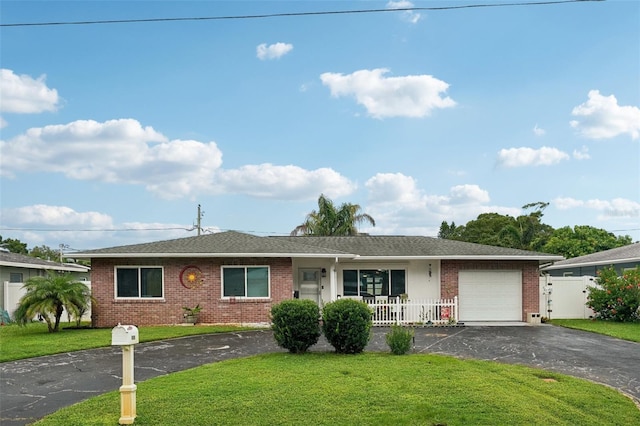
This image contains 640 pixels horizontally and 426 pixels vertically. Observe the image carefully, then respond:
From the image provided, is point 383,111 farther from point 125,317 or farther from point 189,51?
point 125,317

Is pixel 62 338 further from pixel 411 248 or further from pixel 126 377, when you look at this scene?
pixel 411 248

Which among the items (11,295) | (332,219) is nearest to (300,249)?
(11,295)

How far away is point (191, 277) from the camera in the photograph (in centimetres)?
1717

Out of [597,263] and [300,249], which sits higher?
[300,249]

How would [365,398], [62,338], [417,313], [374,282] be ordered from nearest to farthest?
1. [365,398]
2. [62,338]
3. [417,313]
4. [374,282]

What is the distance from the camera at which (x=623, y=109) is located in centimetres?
1742

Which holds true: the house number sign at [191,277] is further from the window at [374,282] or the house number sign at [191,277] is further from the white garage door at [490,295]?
the white garage door at [490,295]

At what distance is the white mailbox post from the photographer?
5977 mm

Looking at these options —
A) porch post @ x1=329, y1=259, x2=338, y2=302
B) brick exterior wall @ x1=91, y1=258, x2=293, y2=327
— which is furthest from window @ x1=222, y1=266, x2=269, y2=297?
porch post @ x1=329, y1=259, x2=338, y2=302

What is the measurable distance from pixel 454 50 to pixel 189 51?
8613 millimetres

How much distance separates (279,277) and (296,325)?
673cm

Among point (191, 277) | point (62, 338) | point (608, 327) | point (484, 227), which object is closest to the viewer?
point (62, 338)

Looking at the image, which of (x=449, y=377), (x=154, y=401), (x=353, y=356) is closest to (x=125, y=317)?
(x=353, y=356)

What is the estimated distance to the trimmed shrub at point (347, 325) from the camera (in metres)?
10.4
